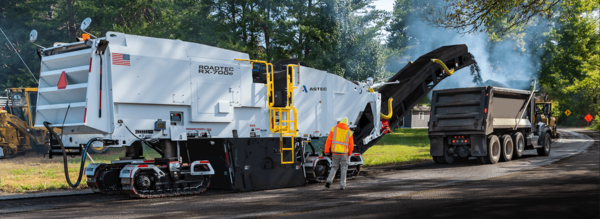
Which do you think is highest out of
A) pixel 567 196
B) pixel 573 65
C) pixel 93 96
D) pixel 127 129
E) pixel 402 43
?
pixel 402 43

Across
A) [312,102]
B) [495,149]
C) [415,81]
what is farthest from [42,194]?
[495,149]

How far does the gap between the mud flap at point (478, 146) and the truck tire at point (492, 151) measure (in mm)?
276

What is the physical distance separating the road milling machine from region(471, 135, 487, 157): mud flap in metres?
5.66

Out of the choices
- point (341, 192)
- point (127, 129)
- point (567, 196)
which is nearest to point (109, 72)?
point (127, 129)

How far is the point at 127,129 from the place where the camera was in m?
8.55

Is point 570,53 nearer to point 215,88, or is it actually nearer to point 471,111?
point 471,111

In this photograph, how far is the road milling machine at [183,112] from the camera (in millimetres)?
8531

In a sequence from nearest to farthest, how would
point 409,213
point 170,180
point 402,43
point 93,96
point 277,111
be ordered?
point 409,213, point 93,96, point 170,180, point 277,111, point 402,43

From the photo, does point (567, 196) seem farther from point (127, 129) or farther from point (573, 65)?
point (573, 65)

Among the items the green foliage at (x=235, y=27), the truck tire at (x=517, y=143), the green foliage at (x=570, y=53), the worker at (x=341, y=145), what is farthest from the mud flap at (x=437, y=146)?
the green foliage at (x=570, y=53)

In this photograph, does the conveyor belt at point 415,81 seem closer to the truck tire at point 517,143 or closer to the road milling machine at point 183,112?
the road milling machine at point 183,112

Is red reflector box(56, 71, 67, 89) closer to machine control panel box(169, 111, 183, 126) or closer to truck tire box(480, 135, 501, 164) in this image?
machine control panel box(169, 111, 183, 126)

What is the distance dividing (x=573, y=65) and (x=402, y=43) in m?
13.3

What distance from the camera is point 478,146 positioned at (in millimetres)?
15336
